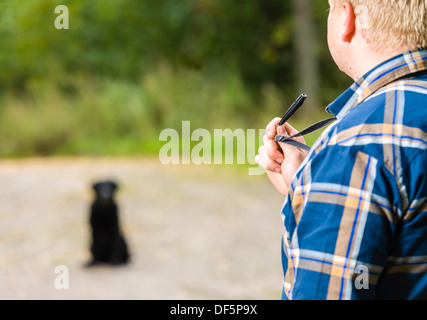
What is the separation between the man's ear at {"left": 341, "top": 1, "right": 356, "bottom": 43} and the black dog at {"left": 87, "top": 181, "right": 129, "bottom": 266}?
4.70 meters

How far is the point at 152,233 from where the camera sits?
6.82m

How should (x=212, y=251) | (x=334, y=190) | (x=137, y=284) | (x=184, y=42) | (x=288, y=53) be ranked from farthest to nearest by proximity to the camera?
1. (x=184, y=42)
2. (x=288, y=53)
3. (x=212, y=251)
4. (x=137, y=284)
5. (x=334, y=190)

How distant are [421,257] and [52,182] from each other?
8.81m

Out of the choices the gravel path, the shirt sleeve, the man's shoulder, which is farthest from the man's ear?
the gravel path

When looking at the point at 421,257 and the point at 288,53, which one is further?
the point at 288,53

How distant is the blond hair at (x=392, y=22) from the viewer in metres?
1.06

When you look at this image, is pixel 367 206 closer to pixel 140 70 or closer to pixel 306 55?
pixel 306 55

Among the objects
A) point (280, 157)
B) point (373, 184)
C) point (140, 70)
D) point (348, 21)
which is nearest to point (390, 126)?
point (373, 184)

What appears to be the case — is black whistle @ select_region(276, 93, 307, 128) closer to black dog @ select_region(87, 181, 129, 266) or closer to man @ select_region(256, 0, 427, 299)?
man @ select_region(256, 0, 427, 299)

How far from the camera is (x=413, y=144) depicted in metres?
1.00

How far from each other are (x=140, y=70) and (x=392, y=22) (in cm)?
1954
